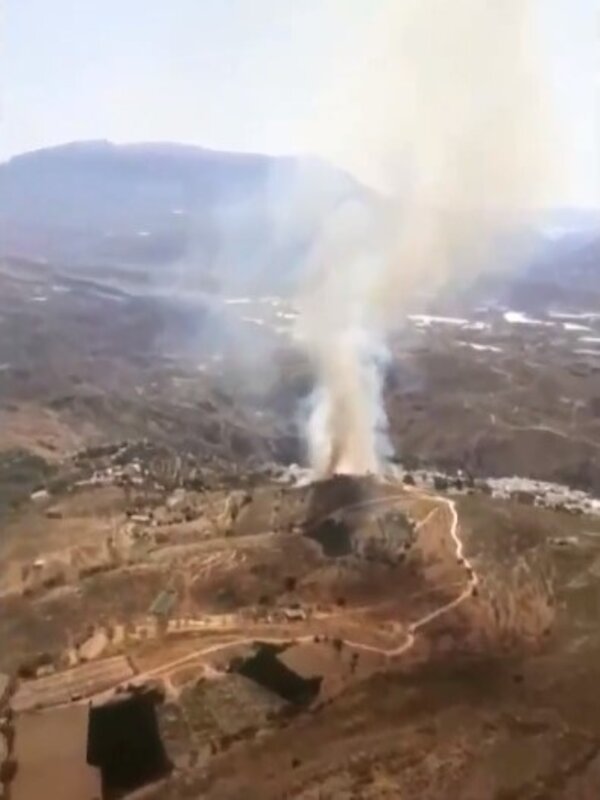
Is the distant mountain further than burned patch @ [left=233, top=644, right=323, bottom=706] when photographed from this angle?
Yes

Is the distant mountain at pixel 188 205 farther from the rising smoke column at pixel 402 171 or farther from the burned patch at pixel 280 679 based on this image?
the burned patch at pixel 280 679

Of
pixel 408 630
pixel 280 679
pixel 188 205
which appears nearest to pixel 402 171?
pixel 188 205

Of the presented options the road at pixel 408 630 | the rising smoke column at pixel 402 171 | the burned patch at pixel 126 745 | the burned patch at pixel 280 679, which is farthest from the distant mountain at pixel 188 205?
the burned patch at pixel 126 745

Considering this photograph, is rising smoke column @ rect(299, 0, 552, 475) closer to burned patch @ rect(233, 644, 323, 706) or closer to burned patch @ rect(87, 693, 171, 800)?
burned patch @ rect(233, 644, 323, 706)

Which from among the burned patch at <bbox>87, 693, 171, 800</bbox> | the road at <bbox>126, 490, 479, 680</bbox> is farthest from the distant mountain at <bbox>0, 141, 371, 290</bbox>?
the burned patch at <bbox>87, 693, 171, 800</bbox>

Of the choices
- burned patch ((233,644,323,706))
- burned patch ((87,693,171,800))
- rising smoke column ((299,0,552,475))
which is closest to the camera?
burned patch ((87,693,171,800))
